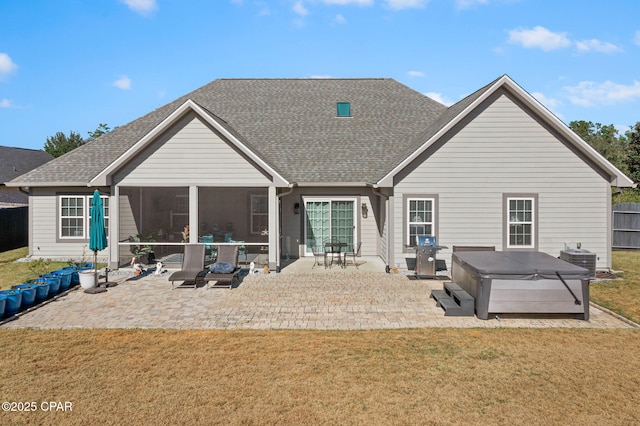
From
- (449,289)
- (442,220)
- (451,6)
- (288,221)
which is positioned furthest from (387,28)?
(449,289)

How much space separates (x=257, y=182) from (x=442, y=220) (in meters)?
6.56

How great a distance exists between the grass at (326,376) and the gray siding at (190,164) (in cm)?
678

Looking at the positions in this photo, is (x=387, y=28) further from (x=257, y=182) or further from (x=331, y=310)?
(x=331, y=310)

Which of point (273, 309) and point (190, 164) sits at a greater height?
point (190, 164)

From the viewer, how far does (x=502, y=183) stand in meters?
14.8

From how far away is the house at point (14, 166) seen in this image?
30.7 m

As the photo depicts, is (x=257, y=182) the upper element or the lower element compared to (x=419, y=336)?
upper

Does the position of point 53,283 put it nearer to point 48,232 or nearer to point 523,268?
point 48,232

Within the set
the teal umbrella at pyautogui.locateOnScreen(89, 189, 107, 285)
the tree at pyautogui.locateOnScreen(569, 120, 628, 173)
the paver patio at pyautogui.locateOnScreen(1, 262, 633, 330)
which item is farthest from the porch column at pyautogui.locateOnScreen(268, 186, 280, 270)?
the tree at pyautogui.locateOnScreen(569, 120, 628, 173)

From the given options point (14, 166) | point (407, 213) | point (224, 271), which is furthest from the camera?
point (14, 166)

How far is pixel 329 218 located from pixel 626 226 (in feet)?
52.8

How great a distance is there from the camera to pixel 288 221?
17.8 meters

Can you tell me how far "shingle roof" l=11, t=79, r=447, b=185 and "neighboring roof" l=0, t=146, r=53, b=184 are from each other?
1761 centimetres

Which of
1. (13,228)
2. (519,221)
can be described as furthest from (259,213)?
(13,228)
